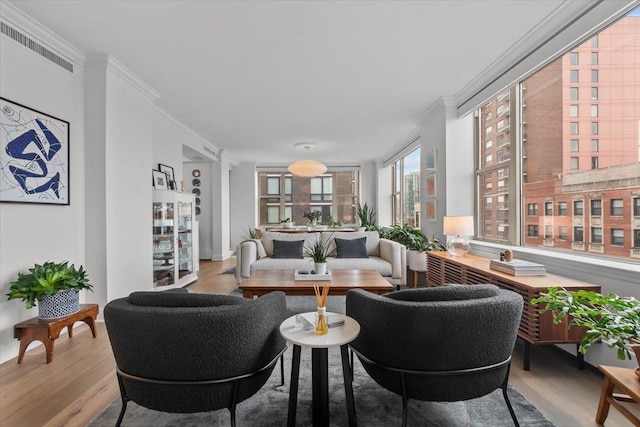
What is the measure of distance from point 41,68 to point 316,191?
719cm

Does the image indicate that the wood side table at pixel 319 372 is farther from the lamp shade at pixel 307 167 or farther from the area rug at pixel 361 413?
the lamp shade at pixel 307 167

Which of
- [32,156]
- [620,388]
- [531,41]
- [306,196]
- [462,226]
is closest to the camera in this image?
[620,388]

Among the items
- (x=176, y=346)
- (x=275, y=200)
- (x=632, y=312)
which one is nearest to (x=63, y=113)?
(x=176, y=346)

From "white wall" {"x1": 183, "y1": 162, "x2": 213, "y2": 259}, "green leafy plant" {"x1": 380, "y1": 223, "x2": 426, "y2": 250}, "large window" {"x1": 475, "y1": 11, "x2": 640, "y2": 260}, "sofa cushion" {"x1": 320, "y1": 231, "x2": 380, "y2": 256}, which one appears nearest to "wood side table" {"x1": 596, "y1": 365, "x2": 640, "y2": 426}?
"large window" {"x1": 475, "y1": 11, "x2": 640, "y2": 260}

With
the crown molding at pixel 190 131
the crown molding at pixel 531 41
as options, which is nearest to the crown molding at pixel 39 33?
the crown molding at pixel 190 131

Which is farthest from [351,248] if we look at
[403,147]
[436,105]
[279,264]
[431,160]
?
[403,147]

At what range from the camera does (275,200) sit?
9469 mm

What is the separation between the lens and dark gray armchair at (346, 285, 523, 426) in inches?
53.3

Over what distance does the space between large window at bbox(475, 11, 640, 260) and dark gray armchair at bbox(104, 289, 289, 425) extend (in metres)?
2.47

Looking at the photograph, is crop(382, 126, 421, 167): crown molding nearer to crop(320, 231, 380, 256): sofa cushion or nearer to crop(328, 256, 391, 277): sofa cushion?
crop(320, 231, 380, 256): sofa cushion

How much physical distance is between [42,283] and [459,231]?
373 centimetres

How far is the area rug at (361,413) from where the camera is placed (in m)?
1.65

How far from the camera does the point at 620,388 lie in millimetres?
1423

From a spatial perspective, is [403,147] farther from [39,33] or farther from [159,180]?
[39,33]
